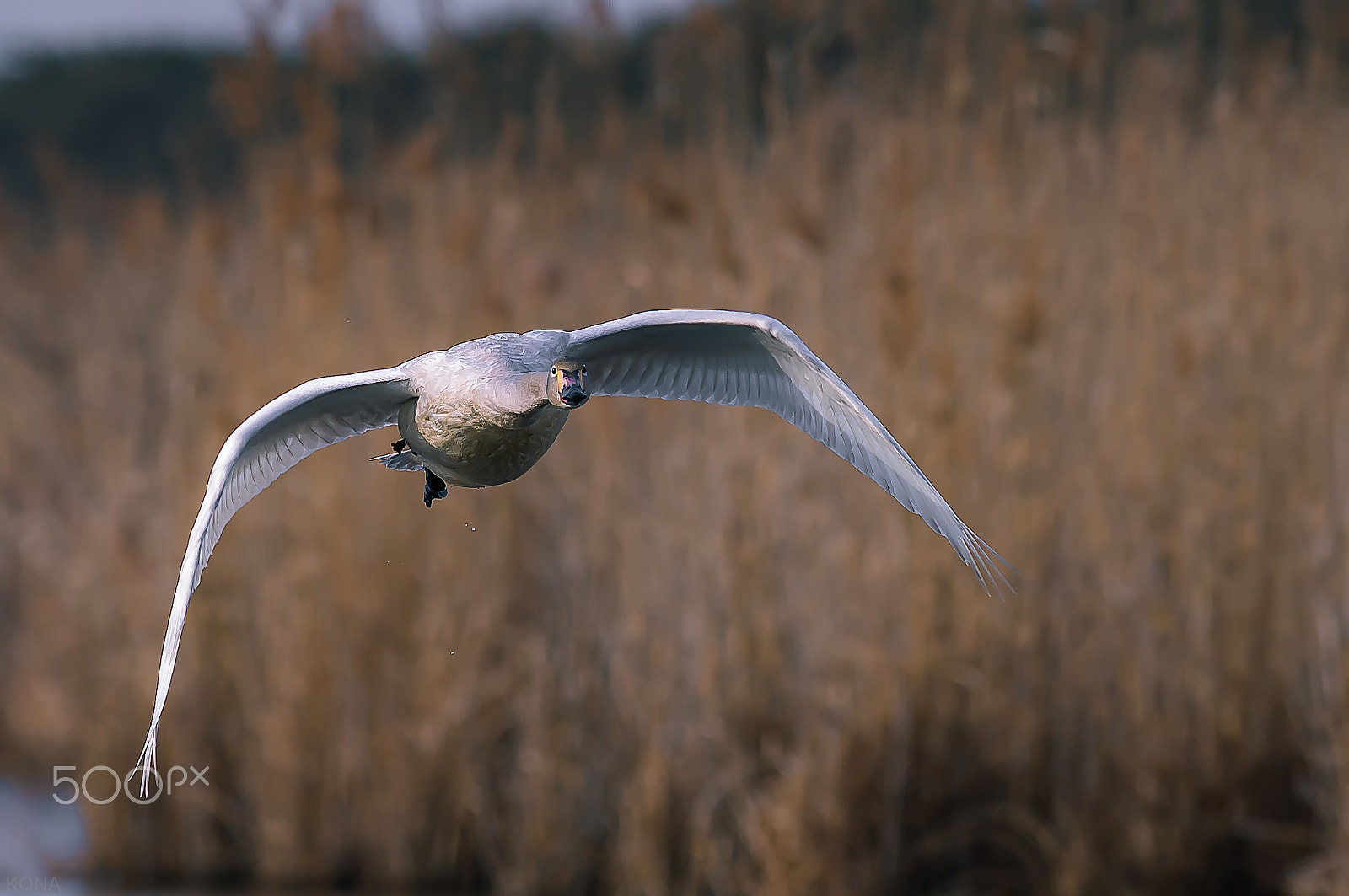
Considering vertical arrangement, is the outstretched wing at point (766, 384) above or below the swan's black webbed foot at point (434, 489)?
above

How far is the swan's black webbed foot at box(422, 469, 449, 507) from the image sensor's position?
34.4 inches

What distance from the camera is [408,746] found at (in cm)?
297

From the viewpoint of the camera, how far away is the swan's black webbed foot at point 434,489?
0.87 meters

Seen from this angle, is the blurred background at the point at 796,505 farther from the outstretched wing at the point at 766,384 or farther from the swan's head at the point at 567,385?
the swan's head at the point at 567,385

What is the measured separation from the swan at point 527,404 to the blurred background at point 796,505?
4.73 ft

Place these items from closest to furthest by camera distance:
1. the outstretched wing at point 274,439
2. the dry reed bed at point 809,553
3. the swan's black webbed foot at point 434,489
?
the outstretched wing at point 274,439 < the swan's black webbed foot at point 434,489 < the dry reed bed at point 809,553

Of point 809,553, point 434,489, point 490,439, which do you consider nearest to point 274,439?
point 434,489

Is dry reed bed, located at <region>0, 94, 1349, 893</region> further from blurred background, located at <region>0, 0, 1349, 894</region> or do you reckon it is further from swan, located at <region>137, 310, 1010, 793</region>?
swan, located at <region>137, 310, 1010, 793</region>

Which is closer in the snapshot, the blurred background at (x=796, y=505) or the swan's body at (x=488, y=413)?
the swan's body at (x=488, y=413)

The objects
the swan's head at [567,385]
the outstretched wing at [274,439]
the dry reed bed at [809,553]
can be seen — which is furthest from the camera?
the dry reed bed at [809,553]

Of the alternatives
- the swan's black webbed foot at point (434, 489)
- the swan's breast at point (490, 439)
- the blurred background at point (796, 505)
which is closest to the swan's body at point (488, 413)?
the swan's breast at point (490, 439)

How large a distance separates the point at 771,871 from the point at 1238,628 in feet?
3.42

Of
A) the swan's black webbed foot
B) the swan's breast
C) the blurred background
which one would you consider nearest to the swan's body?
the swan's breast

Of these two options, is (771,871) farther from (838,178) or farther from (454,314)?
(838,178)
